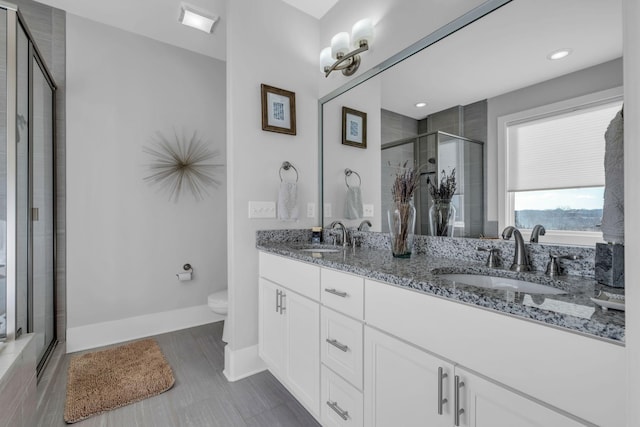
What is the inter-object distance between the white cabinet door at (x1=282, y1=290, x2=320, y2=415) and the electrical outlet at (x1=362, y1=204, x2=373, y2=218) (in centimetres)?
69

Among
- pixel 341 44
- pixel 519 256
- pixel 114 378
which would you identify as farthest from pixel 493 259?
pixel 114 378

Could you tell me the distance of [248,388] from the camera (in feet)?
5.95

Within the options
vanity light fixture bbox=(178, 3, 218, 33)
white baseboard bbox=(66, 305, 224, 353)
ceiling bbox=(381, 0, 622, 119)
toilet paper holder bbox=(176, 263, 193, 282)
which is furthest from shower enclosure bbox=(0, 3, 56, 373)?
ceiling bbox=(381, 0, 622, 119)

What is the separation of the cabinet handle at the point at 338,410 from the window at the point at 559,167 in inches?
39.6

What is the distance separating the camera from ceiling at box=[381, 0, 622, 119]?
0.99 meters

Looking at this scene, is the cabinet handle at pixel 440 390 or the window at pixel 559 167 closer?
the cabinet handle at pixel 440 390

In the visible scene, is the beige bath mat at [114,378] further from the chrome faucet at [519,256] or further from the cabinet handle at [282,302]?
the chrome faucet at [519,256]

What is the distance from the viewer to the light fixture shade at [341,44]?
2.00 m

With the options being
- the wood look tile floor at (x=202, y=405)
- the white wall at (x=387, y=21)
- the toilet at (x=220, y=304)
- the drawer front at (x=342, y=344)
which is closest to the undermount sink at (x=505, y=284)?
the drawer front at (x=342, y=344)

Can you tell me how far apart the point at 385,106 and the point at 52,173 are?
245 cm

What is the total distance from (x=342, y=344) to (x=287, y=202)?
3.48 ft

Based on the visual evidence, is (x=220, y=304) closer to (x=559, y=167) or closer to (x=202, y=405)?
(x=202, y=405)

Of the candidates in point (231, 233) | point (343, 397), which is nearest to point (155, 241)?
point (231, 233)

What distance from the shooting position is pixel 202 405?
5.40 ft
